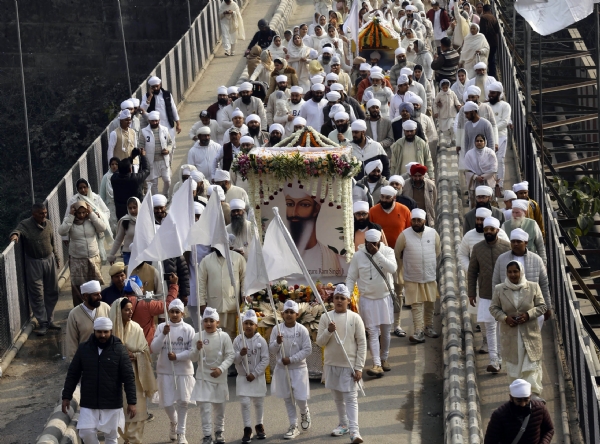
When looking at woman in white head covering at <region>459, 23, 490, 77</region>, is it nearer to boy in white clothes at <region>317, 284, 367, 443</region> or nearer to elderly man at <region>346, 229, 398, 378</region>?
elderly man at <region>346, 229, 398, 378</region>

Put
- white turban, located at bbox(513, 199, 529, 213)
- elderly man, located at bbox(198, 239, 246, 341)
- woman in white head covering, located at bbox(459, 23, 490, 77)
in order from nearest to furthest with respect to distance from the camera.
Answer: elderly man, located at bbox(198, 239, 246, 341)
white turban, located at bbox(513, 199, 529, 213)
woman in white head covering, located at bbox(459, 23, 490, 77)

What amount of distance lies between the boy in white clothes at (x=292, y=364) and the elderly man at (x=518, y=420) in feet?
9.15

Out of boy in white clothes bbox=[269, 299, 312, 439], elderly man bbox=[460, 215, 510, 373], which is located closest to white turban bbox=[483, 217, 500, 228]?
elderly man bbox=[460, 215, 510, 373]

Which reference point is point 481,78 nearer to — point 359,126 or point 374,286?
point 359,126

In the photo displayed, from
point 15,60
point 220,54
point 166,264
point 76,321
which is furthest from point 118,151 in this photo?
point 15,60

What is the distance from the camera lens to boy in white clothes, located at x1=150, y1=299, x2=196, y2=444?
1262 centimetres

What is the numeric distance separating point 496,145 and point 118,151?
5.62 m

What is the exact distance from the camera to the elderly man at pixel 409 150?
59.2 ft

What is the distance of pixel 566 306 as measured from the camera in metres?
13.7

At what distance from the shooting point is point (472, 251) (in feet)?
45.9

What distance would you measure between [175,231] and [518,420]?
441 cm

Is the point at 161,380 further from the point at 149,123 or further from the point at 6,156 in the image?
the point at 6,156

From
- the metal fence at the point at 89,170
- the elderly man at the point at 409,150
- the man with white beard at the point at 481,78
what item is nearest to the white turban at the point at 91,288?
the metal fence at the point at 89,170

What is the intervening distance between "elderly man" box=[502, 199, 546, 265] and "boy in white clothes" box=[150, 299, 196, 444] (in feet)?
13.3
